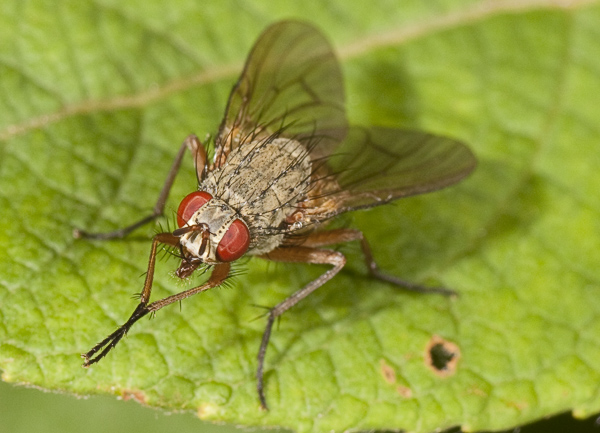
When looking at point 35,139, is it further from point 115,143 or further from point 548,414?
point 548,414

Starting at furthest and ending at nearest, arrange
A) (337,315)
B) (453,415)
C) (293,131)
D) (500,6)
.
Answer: (500,6) < (293,131) < (337,315) < (453,415)

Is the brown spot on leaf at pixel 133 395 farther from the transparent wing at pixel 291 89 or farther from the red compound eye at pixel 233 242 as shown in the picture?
the transparent wing at pixel 291 89

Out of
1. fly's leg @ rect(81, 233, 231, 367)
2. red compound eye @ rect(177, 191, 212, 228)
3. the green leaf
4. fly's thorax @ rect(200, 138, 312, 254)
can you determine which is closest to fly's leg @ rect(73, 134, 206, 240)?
the green leaf

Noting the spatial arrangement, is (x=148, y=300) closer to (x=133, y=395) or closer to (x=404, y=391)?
(x=133, y=395)

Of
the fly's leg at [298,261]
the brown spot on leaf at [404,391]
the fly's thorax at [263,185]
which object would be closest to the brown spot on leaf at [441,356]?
the brown spot on leaf at [404,391]

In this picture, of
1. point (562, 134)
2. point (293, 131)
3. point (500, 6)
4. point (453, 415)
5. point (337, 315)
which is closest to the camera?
point (453, 415)

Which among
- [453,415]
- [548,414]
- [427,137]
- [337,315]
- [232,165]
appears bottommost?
[548,414]

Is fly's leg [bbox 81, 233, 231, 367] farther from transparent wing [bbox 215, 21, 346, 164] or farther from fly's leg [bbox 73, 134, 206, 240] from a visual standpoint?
transparent wing [bbox 215, 21, 346, 164]

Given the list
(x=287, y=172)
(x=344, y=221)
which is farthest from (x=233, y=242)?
(x=344, y=221)

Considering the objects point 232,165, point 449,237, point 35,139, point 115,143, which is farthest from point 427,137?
point 35,139
